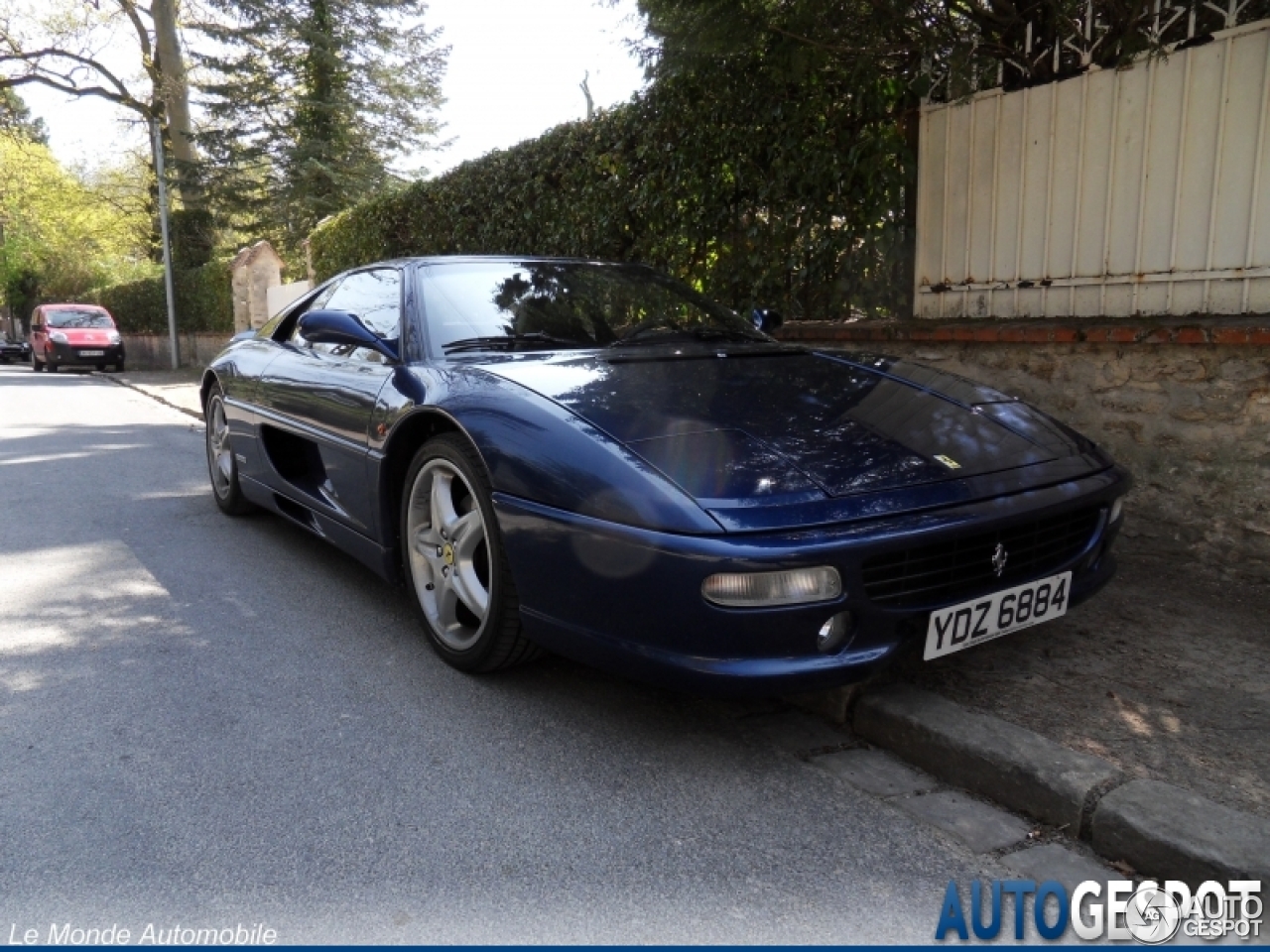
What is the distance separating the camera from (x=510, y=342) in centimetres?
345

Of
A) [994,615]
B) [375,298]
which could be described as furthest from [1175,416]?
[375,298]

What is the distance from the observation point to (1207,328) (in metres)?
3.68

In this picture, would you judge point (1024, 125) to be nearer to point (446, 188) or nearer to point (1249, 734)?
point (1249, 734)

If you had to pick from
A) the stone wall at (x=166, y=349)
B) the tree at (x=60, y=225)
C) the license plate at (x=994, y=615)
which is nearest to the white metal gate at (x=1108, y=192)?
the license plate at (x=994, y=615)

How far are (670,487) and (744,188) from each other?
3928mm

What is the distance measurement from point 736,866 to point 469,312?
2225mm

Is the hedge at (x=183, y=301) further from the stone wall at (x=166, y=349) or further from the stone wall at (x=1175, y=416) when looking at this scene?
the stone wall at (x=1175, y=416)

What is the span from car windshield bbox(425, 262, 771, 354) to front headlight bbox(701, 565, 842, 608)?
1507 mm

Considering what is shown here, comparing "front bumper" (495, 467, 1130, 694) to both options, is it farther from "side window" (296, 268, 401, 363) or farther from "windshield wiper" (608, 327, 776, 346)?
"side window" (296, 268, 401, 363)

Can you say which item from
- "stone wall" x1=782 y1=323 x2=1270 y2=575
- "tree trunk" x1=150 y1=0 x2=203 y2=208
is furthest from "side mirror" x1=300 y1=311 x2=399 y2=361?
"tree trunk" x1=150 y1=0 x2=203 y2=208

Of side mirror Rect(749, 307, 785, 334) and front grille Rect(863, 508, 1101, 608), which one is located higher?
side mirror Rect(749, 307, 785, 334)

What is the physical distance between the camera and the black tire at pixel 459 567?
2.80 meters

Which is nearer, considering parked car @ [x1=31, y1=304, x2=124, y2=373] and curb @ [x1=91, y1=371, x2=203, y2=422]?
curb @ [x1=91, y1=371, x2=203, y2=422]

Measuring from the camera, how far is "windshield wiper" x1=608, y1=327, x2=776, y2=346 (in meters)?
3.61
